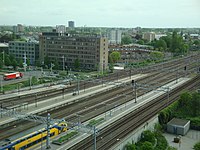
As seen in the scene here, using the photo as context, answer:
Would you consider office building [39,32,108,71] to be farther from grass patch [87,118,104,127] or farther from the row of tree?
the row of tree

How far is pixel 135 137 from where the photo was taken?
71.5ft

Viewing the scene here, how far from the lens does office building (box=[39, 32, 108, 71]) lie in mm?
61219

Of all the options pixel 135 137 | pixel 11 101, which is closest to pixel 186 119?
pixel 135 137

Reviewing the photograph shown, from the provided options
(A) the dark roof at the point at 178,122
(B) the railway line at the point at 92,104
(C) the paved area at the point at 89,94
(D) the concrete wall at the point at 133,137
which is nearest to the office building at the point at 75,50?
(B) the railway line at the point at 92,104

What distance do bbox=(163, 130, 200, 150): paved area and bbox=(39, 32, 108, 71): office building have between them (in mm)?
35737

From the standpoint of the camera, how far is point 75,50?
210 ft

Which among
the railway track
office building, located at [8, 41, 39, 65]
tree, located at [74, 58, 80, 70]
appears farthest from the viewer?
office building, located at [8, 41, 39, 65]

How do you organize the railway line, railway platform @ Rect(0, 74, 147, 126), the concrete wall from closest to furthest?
the concrete wall
the railway line
railway platform @ Rect(0, 74, 147, 126)

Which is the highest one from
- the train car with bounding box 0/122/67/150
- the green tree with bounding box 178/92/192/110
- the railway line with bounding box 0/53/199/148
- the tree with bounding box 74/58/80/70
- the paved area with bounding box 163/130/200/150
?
the tree with bounding box 74/58/80/70

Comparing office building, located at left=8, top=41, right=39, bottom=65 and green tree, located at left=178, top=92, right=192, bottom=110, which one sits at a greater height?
office building, located at left=8, top=41, right=39, bottom=65

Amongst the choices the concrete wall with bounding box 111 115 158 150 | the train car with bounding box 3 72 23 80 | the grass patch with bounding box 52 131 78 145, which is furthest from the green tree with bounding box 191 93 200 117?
the train car with bounding box 3 72 23 80

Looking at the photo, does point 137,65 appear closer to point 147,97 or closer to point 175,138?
point 147,97

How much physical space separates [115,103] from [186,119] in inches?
358

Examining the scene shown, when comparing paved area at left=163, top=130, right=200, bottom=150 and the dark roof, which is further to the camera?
the dark roof
